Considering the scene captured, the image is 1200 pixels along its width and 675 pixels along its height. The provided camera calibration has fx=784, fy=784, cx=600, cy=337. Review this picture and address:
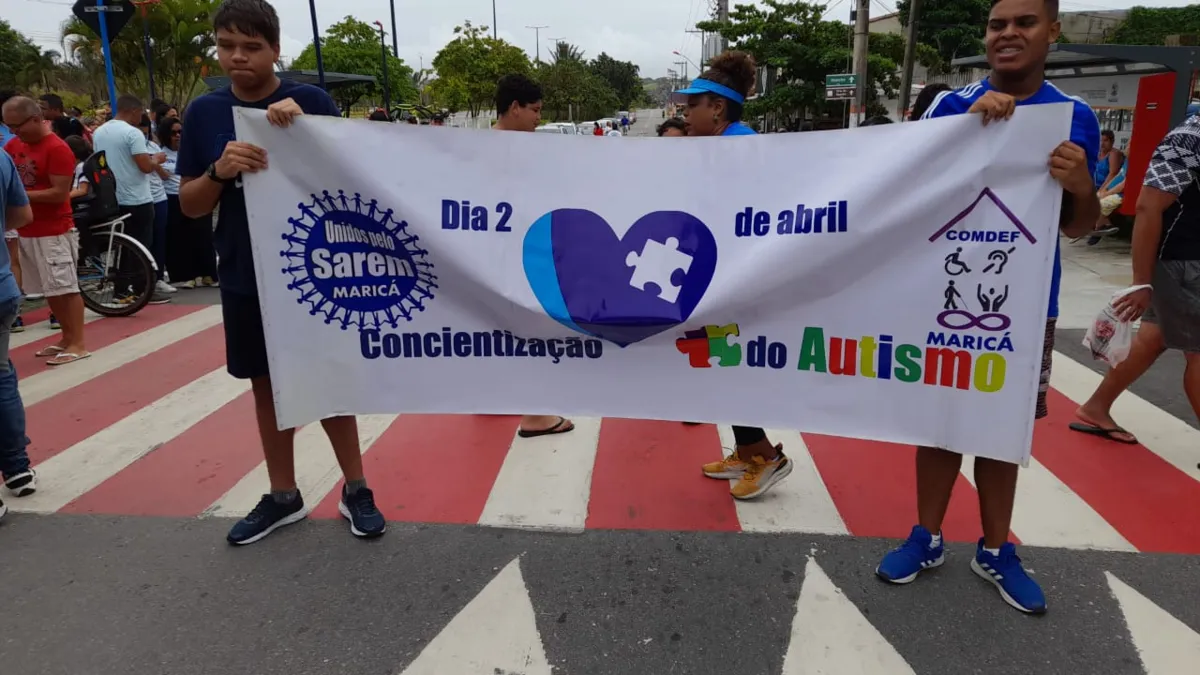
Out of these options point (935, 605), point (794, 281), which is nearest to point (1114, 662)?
point (935, 605)

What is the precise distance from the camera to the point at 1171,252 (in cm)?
365

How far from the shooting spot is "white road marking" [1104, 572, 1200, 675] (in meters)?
2.54

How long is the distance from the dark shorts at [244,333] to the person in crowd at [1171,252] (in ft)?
11.9

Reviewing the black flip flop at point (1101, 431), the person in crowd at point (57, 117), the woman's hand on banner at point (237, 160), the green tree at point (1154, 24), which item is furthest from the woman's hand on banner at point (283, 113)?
the green tree at point (1154, 24)

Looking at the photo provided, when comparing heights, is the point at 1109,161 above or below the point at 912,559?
above

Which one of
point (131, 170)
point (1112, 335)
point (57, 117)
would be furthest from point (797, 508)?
point (57, 117)

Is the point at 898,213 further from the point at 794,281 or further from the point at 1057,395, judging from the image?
the point at 1057,395

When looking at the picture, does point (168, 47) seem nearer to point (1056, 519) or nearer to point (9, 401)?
point (9, 401)

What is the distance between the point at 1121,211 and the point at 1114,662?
910cm

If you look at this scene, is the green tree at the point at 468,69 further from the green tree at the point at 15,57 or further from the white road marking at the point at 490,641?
the white road marking at the point at 490,641

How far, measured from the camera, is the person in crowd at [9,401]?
3709mm

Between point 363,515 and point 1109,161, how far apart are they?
493 inches

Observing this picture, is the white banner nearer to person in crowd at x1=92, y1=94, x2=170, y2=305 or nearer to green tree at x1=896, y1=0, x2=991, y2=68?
person in crowd at x1=92, y1=94, x2=170, y2=305

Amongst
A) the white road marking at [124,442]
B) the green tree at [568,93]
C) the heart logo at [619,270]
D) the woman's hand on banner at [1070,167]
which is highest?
the green tree at [568,93]
